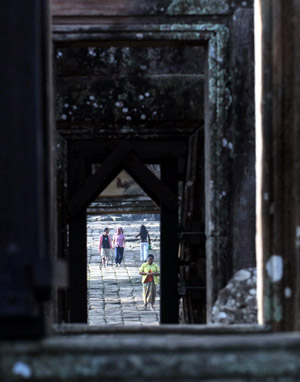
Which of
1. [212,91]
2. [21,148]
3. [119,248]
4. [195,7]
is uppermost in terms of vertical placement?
[195,7]

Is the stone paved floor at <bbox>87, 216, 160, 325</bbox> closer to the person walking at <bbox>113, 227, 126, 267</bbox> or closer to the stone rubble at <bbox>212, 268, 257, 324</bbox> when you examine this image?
the person walking at <bbox>113, 227, 126, 267</bbox>

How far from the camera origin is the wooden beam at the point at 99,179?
7.92 meters

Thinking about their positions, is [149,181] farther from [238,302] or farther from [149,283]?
[149,283]

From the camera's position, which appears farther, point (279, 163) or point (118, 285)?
point (118, 285)

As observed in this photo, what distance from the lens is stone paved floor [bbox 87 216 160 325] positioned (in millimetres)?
13973

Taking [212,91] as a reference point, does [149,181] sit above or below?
below

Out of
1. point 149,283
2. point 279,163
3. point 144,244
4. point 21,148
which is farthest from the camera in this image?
point 144,244

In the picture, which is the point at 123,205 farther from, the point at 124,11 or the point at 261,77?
the point at 261,77

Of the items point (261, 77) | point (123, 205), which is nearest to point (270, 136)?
point (261, 77)

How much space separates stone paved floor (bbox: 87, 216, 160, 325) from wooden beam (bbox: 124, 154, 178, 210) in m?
5.36

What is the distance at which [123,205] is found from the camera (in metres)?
15.3

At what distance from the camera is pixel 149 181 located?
798cm

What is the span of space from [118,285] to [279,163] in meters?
16.2

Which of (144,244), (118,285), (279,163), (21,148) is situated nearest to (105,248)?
(144,244)
